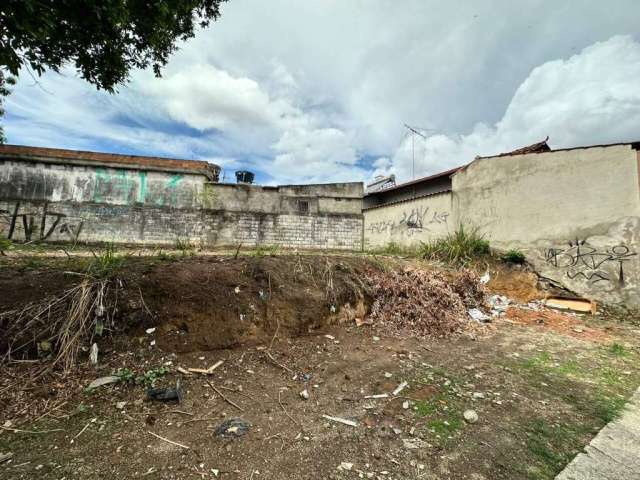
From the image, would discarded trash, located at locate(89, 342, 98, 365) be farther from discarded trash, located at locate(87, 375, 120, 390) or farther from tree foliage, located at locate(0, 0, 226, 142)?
tree foliage, located at locate(0, 0, 226, 142)

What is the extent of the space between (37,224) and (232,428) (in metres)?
11.2

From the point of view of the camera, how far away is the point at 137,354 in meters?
2.68

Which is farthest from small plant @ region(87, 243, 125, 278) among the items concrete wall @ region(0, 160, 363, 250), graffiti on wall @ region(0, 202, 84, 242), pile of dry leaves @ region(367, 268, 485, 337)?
graffiti on wall @ region(0, 202, 84, 242)

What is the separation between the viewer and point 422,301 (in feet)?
14.1

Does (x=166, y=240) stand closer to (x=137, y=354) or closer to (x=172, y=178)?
(x=172, y=178)

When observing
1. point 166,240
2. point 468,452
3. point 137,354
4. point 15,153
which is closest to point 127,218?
point 166,240

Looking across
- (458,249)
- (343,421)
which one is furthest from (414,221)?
(343,421)

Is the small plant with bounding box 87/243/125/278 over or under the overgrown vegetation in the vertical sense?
under

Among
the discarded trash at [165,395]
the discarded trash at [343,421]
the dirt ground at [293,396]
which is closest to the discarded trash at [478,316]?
the dirt ground at [293,396]

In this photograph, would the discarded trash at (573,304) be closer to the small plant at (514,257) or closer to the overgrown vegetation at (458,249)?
the small plant at (514,257)

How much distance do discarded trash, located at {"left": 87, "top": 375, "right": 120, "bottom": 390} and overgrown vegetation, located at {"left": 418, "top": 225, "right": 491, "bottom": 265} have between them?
6.49m

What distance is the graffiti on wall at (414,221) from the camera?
9.13 metres

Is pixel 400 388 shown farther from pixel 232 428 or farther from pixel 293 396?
pixel 232 428

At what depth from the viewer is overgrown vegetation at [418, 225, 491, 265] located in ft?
22.2
